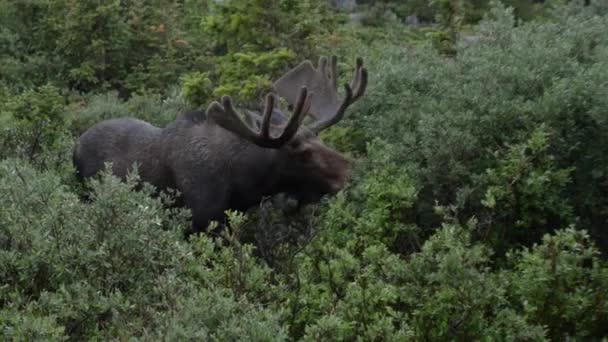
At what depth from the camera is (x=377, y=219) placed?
6.38 metres

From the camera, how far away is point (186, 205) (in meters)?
8.08

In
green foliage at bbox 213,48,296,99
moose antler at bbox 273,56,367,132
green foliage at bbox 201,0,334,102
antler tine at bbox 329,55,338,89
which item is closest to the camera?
moose antler at bbox 273,56,367,132

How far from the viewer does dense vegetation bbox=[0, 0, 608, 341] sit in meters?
4.68

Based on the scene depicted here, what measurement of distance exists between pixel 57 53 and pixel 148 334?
451 inches

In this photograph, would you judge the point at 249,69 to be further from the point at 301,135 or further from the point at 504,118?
the point at 504,118

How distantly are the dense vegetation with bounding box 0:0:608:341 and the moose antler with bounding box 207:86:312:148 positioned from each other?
2.11 ft

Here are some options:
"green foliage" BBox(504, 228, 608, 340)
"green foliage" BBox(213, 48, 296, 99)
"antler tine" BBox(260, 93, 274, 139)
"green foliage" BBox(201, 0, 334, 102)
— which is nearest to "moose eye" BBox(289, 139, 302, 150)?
"antler tine" BBox(260, 93, 274, 139)

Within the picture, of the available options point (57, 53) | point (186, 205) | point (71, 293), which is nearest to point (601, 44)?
point (186, 205)

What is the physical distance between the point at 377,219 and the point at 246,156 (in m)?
1.98

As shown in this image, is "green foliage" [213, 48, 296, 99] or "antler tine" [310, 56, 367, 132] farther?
"green foliage" [213, 48, 296, 99]

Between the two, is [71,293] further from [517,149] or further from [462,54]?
[462,54]

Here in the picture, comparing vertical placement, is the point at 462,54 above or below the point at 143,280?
above

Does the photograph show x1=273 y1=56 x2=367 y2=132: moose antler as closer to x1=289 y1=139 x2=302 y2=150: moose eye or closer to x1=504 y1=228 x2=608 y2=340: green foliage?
x1=289 y1=139 x2=302 y2=150: moose eye

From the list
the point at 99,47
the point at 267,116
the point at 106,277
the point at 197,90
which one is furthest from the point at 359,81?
the point at 99,47
